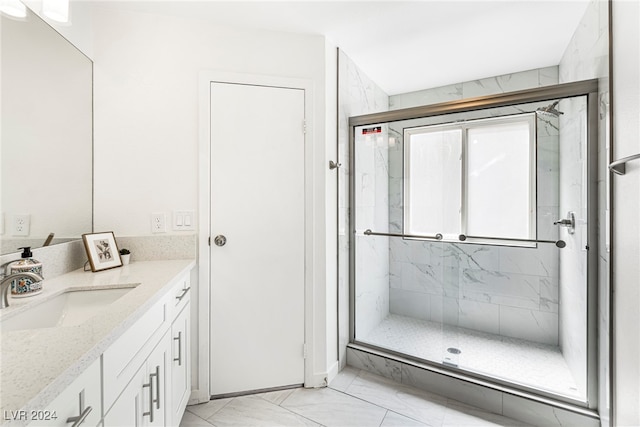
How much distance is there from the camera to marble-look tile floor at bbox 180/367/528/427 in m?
1.68

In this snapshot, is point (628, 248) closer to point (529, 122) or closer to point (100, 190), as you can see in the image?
point (529, 122)

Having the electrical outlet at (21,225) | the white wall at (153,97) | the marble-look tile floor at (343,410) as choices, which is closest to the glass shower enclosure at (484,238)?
the marble-look tile floor at (343,410)

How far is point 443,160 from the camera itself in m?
2.15

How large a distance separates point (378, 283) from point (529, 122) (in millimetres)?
1605

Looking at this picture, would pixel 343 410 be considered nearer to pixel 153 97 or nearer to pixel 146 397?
pixel 146 397

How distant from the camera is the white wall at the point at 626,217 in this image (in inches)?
45.5

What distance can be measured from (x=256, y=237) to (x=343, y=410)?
3.91ft

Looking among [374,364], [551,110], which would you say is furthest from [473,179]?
[374,364]

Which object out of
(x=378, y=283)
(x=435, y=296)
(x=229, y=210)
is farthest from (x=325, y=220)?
(x=435, y=296)

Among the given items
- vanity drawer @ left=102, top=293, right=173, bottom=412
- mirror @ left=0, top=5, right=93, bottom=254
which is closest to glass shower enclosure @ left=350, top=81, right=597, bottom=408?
vanity drawer @ left=102, top=293, right=173, bottom=412

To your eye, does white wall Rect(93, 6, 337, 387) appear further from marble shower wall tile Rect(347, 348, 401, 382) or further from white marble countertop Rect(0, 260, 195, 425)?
marble shower wall tile Rect(347, 348, 401, 382)

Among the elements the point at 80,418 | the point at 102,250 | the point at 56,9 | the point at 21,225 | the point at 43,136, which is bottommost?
the point at 80,418

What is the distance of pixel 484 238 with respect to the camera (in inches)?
79.6

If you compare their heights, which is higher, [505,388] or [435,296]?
[435,296]
